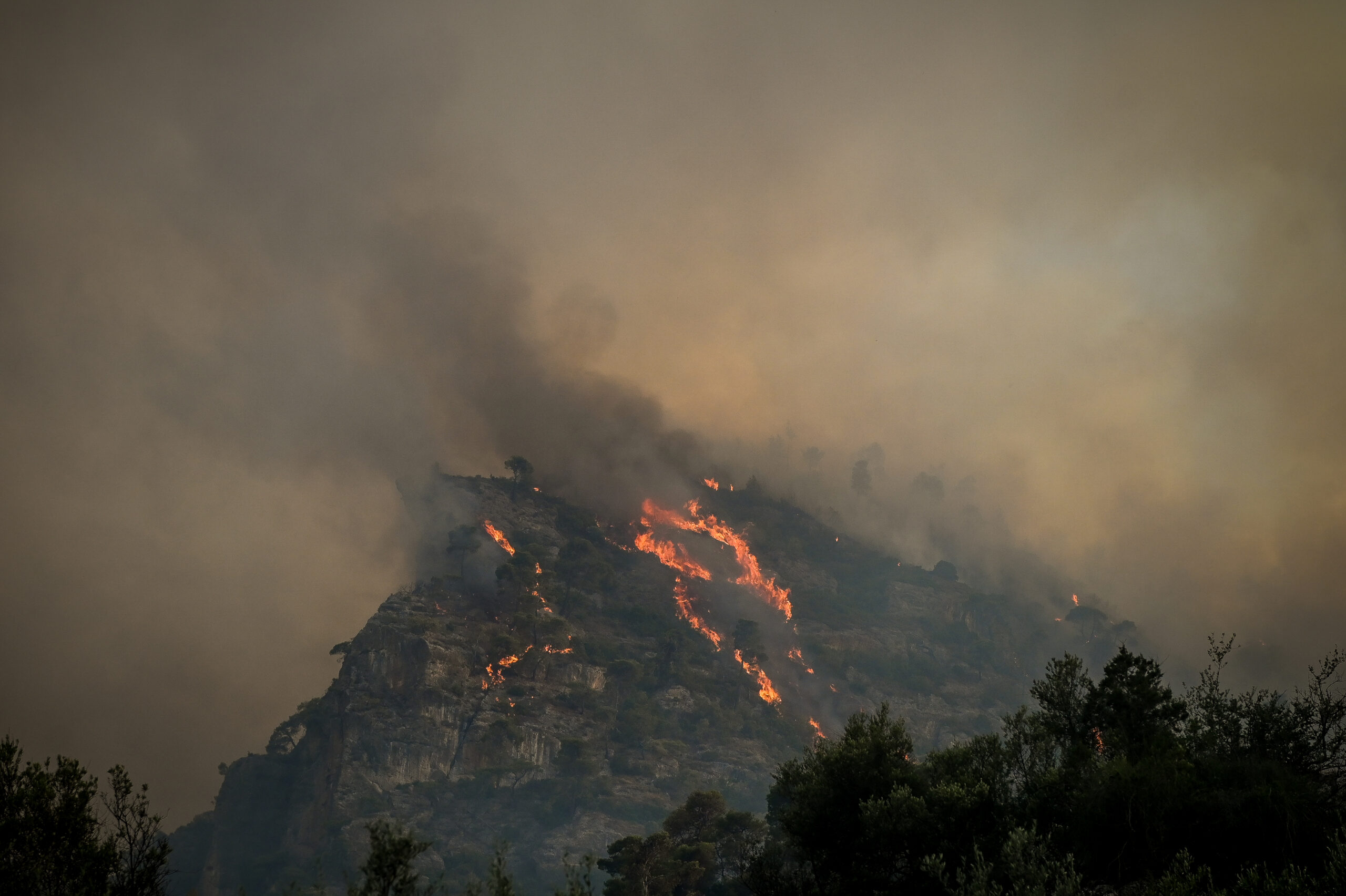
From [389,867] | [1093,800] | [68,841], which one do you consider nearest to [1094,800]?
[1093,800]

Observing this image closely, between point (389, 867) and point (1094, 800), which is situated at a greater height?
point (1094, 800)

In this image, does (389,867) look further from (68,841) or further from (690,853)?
(690,853)

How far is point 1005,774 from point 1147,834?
11295 mm

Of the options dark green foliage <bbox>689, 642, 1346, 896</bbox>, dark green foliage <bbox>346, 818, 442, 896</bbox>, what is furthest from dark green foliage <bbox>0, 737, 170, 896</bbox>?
dark green foliage <bbox>689, 642, 1346, 896</bbox>

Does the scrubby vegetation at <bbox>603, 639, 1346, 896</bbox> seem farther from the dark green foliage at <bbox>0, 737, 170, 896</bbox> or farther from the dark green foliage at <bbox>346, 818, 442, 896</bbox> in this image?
the dark green foliage at <bbox>0, 737, 170, 896</bbox>

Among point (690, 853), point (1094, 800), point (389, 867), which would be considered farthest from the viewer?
point (690, 853)

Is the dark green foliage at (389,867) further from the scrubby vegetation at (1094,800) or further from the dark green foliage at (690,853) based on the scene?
the dark green foliage at (690,853)

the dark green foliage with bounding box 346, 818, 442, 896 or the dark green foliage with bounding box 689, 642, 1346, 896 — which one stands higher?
the dark green foliage with bounding box 689, 642, 1346, 896

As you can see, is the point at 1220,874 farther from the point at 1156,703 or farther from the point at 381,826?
the point at 381,826

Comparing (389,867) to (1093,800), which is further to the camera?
(1093,800)

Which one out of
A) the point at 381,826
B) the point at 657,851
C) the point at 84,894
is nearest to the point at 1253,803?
the point at 381,826

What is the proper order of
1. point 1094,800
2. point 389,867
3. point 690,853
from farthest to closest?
point 690,853 < point 1094,800 < point 389,867

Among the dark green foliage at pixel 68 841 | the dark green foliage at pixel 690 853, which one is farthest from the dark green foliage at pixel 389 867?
the dark green foliage at pixel 690 853

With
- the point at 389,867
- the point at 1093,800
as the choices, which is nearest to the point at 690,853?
the point at 1093,800
